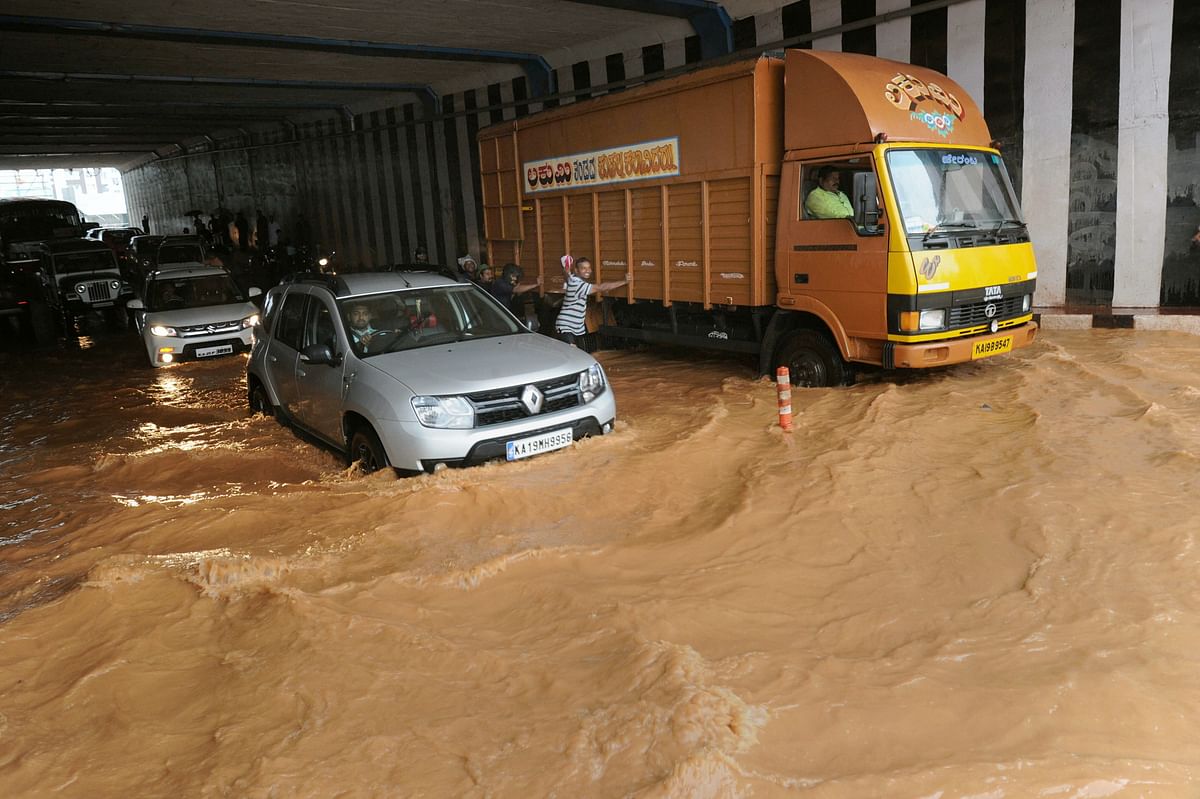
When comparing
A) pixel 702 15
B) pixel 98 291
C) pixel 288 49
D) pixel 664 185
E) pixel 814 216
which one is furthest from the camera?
pixel 98 291

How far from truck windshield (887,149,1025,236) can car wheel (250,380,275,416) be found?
6.03 metres

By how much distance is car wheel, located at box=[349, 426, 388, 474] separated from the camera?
20.7 ft

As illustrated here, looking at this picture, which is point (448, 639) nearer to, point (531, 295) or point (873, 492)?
point (873, 492)

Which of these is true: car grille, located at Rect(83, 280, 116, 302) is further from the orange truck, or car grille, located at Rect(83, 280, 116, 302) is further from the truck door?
the truck door

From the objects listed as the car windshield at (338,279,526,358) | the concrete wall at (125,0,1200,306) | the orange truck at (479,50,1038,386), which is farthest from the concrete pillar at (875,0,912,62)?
the car windshield at (338,279,526,358)

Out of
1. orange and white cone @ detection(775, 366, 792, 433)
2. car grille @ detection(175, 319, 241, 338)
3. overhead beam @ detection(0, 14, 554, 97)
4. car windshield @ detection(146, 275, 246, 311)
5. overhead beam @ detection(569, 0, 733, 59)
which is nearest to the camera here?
orange and white cone @ detection(775, 366, 792, 433)

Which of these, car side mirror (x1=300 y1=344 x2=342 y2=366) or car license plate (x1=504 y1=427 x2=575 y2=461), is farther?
car side mirror (x1=300 y1=344 x2=342 y2=366)

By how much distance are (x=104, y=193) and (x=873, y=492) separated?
61619mm

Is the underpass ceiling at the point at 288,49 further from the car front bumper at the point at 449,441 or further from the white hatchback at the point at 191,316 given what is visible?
the car front bumper at the point at 449,441

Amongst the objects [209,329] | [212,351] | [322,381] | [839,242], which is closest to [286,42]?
[209,329]

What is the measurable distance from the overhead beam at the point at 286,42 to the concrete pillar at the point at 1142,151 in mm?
10366

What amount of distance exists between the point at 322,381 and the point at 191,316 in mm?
6899

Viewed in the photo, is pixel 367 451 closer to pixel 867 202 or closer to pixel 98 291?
pixel 867 202

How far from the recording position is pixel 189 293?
13.4 metres
